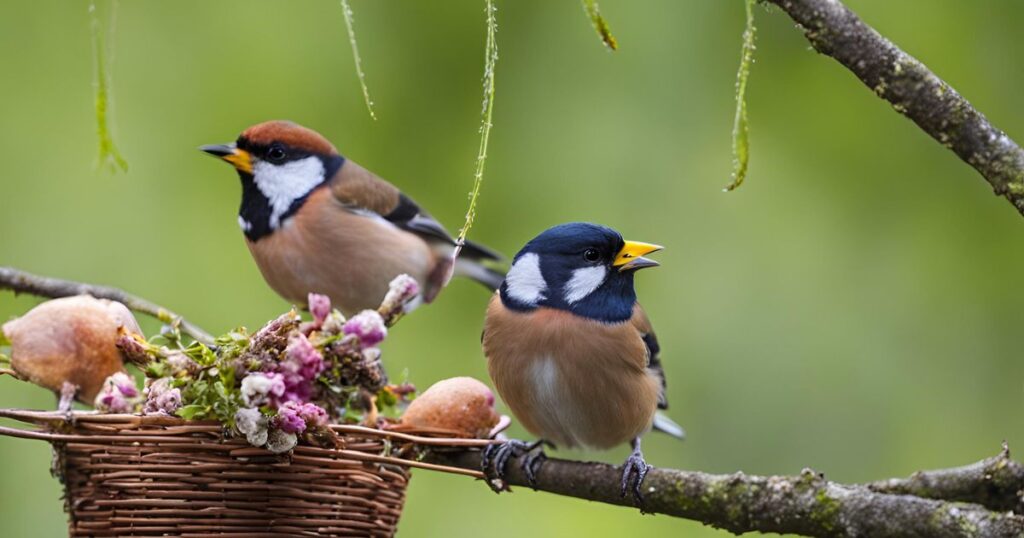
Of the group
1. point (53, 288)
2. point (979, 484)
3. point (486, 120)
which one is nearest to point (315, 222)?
point (53, 288)

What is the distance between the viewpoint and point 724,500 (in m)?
2.09

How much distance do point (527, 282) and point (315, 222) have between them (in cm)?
81

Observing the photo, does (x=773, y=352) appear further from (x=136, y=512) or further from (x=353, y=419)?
(x=136, y=512)

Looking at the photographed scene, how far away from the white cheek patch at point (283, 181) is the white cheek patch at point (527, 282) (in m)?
0.78

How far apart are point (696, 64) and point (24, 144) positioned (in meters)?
2.22

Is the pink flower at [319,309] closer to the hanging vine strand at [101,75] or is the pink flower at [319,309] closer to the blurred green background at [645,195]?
the hanging vine strand at [101,75]

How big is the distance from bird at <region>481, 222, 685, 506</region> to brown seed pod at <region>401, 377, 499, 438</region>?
0.10 metres

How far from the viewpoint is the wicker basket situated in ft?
7.11

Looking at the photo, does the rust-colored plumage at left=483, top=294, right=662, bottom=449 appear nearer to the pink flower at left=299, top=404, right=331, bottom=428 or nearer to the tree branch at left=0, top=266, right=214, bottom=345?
the pink flower at left=299, top=404, right=331, bottom=428

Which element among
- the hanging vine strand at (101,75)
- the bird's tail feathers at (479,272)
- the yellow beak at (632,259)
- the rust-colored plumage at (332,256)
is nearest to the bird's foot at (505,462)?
the yellow beak at (632,259)

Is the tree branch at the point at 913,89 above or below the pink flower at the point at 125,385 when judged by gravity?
above

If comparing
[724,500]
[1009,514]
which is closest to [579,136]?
[724,500]

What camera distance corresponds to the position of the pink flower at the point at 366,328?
2232 millimetres

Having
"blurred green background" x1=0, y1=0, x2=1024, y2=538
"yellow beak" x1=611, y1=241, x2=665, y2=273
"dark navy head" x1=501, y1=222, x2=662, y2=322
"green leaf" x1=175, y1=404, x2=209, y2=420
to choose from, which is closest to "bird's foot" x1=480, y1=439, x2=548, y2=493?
"dark navy head" x1=501, y1=222, x2=662, y2=322
